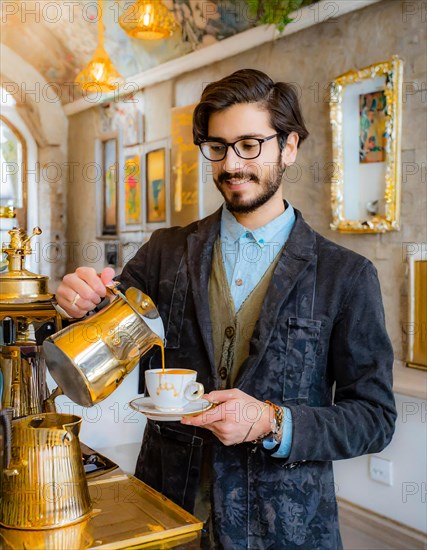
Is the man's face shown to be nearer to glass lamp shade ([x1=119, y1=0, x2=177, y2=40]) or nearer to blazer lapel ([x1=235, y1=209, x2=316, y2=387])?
blazer lapel ([x1=235, y1=209, x2=316, y2=387])

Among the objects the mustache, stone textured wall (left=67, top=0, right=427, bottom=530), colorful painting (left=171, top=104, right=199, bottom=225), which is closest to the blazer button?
the mustache

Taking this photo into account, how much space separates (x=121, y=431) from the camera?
3.40 meters

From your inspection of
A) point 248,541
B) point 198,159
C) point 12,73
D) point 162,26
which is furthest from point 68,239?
point 248,541

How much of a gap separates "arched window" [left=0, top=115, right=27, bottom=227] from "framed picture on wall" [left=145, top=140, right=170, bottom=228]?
2363 millimetres

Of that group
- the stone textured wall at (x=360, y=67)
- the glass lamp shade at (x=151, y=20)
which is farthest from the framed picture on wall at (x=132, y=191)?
the stone textured wall at (x=360, y=67)

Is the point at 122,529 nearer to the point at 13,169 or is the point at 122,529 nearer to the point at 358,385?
the point at 358,385

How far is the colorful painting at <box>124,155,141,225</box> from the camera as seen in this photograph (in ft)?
21.3

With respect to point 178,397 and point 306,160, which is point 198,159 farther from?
point 178,397

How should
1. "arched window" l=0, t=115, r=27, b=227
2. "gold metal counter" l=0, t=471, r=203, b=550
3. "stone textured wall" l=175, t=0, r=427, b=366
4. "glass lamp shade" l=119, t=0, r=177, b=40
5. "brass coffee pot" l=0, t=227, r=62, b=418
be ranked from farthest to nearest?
"arched window" l=0, t=115, r=27, b=227, "glass lamp shade" l=119, t=0, r=177, b=40, "stone textured wall" l=175, t=0, r=427, b=366, "brass coffee pot" l=0, t=227, r=62, b=418, "gold metal counter" l=0, t=471, r=203, b=550

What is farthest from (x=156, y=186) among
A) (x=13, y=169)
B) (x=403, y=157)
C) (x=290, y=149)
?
(x=290, y=149)

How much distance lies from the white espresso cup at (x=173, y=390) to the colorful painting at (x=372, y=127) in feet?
8.40

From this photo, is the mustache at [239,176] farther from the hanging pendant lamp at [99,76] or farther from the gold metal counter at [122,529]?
the hanging pendant lamp at [99,76]

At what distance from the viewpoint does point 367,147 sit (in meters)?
3.60

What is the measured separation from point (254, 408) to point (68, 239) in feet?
23.6
